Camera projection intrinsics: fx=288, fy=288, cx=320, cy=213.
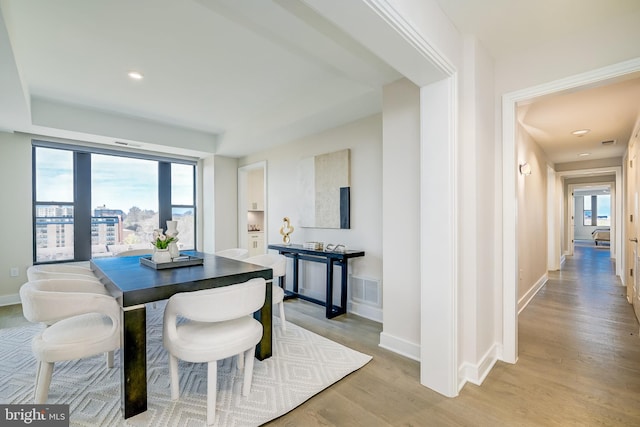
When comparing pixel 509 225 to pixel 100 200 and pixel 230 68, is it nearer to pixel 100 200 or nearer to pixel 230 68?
pixel 230 68

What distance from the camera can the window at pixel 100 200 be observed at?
4441 millimetres

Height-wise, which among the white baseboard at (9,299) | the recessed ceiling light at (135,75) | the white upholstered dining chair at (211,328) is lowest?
the white baseboard at (9,299)

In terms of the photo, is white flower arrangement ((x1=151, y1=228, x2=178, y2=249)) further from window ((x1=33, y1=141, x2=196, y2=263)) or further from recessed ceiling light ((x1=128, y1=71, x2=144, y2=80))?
window ((x1=33, y1=141, x2=196, y2=263))

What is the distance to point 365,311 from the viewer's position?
3549 millimetres

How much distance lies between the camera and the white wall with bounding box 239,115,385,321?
3.52m

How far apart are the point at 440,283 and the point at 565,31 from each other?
2.05 m

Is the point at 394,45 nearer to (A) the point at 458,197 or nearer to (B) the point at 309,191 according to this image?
(A) the point at 458,197

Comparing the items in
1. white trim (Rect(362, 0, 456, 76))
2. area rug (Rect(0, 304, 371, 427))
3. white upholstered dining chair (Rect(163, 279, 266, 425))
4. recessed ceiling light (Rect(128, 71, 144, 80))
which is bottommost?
area rug (Rect(0, 304, 371, 427))

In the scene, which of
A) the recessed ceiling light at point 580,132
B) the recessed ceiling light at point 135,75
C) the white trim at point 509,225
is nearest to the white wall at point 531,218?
the recessed ceiling light at point 580,132

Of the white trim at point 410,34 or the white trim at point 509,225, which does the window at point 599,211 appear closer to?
the white trim at point 509,225

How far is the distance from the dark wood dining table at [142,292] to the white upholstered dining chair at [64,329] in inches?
5.6

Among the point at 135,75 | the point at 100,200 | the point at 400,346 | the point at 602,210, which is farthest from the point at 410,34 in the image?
the point at 602,210

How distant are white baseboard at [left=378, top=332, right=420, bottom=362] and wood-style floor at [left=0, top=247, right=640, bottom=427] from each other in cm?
7

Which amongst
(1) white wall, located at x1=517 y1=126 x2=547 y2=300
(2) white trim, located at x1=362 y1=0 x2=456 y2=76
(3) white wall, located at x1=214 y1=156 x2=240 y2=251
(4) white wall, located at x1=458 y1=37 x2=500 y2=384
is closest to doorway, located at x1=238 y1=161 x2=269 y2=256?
(3) white wall, located at x1=214 y1=156 x2=240 y2=251
